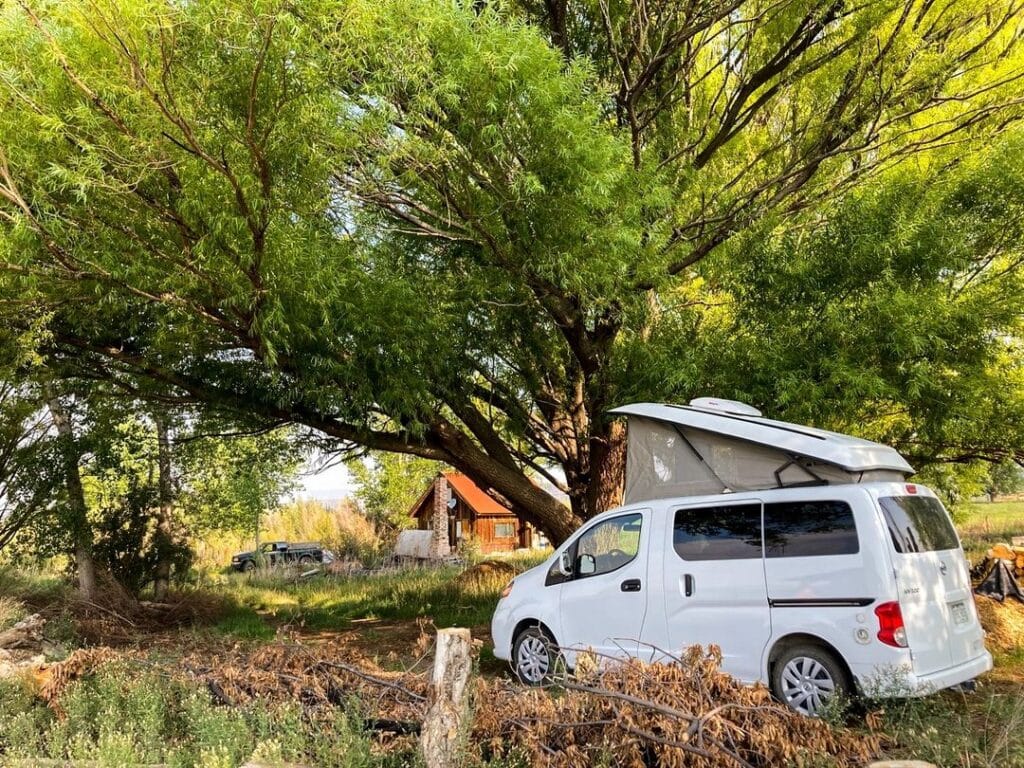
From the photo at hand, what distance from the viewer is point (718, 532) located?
21.6 ft

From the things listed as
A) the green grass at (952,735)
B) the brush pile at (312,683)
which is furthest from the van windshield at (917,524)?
the brush pile at (312,683)

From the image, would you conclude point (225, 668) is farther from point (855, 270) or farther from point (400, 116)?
point (855, 270)

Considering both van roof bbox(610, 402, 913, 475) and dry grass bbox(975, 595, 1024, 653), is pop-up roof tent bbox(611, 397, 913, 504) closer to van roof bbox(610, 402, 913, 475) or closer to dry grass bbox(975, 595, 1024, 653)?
van roof bbox(610, 402, 913, 475)

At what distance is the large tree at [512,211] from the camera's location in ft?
18.6

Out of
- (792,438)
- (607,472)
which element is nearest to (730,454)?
(792,438)

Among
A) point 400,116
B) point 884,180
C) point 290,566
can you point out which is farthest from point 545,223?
point 290,566

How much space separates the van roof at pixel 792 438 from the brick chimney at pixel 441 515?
26074 millimetres

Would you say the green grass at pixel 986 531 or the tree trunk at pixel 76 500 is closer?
the tree trunk at pixel 76 500

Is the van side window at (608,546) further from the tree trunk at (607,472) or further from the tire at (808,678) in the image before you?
the tree trunk at (607,472)

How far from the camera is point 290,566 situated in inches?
929

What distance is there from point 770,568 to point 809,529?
0.45 meters

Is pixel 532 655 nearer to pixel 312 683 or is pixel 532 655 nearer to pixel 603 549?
pixel 603 549

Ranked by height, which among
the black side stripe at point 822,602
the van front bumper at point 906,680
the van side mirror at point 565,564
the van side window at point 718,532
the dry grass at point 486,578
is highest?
the van side window at point 718,532

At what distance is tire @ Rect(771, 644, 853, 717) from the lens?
557 centimetres
